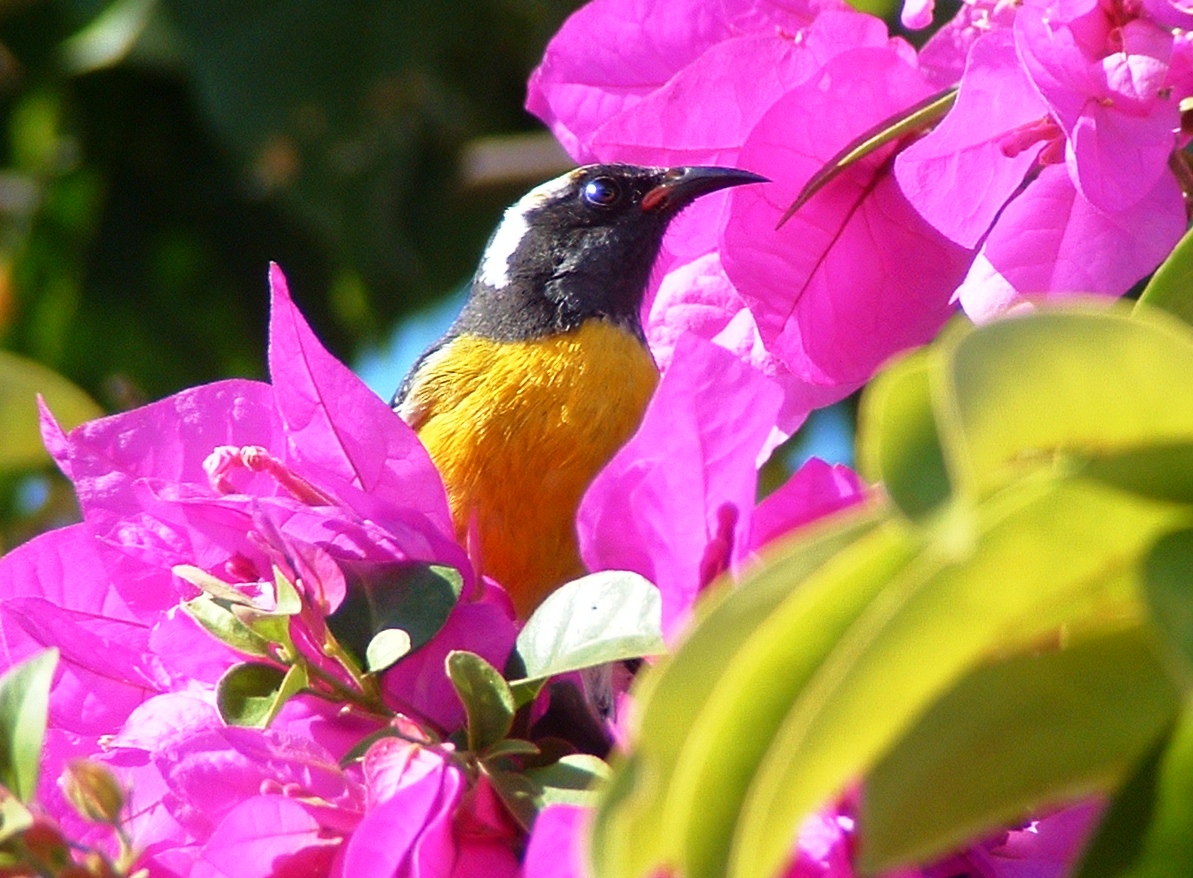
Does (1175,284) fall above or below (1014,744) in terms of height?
above

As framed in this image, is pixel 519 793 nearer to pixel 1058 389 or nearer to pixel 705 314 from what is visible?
pixel 1058 389

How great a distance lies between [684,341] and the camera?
4.12 feet

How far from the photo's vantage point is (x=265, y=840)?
1.36 m

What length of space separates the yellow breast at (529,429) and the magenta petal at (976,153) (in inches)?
52.0

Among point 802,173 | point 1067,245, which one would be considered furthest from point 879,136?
point 1067,245

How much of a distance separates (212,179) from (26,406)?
2.92 meters

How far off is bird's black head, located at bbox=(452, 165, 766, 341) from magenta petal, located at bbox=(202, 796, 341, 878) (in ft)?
7.79

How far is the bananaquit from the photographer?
117 inches

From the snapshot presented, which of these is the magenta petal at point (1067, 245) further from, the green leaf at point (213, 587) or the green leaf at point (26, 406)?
the green leaf at point (26, 406)

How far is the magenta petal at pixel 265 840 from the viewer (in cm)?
136

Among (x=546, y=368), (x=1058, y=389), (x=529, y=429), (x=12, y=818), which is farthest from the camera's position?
(x=546, y=368)

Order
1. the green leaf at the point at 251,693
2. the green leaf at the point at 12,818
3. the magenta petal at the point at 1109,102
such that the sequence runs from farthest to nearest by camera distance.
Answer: the magenta petal at the point at 1109,102 → the green leaf at the point at 251,693 → the green leaf at the point at 12,818

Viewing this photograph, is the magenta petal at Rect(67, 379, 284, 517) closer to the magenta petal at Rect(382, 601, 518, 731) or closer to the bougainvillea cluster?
the bougainvillea cluster

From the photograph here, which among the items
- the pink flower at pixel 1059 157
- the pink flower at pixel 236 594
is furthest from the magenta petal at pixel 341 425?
the pink flower at pixel 1059 157
